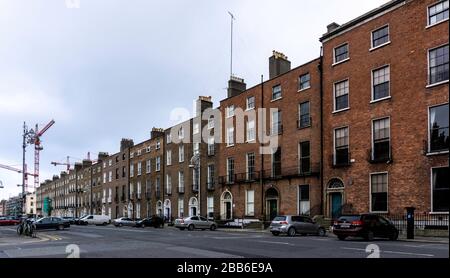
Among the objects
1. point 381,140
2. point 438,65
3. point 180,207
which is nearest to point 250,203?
point 180,207

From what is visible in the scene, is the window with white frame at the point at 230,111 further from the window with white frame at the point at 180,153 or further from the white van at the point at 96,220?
the white van at the point at 96,220

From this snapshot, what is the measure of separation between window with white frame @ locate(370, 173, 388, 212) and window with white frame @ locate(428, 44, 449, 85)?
6961 mm

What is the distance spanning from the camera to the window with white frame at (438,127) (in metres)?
27.3

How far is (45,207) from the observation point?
126750mm

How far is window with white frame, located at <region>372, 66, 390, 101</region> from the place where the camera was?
31516 millimetres

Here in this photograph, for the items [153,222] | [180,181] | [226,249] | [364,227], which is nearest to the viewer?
[226,249]

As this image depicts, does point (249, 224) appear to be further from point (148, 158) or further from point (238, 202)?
point (148, 158)

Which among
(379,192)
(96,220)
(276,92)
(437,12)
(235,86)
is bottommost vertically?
(96,220)

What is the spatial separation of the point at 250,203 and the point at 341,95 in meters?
14.9

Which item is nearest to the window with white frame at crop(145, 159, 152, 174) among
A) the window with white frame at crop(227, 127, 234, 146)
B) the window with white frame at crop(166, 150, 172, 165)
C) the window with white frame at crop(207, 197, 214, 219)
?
the window with white frame at crop(166, 150, 172, 165)

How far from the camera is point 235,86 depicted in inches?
1997

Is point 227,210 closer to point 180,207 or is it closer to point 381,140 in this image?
point 180,207
